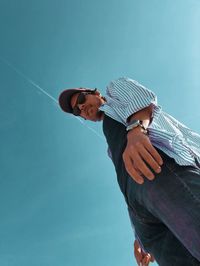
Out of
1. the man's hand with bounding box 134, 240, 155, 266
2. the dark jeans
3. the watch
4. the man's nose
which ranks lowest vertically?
the man's hand with bounding box 134, 240, 155, 266

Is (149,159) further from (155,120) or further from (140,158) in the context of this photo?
(155,120)

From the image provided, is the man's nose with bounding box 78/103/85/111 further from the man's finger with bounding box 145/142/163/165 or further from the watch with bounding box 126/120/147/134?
the man's finger with bounding box 145/142/163/165

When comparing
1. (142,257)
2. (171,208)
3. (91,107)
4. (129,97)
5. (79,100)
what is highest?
(79,100)

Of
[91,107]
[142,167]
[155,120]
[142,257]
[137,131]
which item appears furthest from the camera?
[142,257]

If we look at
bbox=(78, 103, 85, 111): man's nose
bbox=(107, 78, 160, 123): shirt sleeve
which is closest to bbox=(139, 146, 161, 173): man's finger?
bbox=(107, 78, 160, 123): shirt sleeve

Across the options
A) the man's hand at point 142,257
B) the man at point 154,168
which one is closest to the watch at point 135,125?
the man at point 154,168

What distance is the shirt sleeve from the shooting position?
244cm

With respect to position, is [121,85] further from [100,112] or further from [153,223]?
[153,223]

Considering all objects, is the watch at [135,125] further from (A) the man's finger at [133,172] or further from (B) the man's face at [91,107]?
(B) the man's face at [91,107]

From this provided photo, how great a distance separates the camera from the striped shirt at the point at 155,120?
7.47ft

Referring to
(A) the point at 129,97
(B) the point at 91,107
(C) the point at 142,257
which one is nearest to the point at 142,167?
(A) the point at 129,97

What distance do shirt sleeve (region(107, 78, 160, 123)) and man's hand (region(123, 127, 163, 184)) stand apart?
1.16 ft

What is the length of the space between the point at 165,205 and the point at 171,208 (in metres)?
0.04

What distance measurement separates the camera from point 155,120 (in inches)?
107
